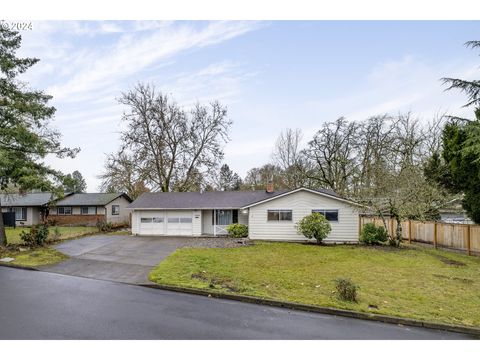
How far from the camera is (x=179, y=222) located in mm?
22047

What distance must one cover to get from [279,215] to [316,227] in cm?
277

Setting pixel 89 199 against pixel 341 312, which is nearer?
pixel 341 312

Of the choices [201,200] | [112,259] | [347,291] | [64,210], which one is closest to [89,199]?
[64,210]

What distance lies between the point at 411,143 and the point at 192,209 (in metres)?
21.1

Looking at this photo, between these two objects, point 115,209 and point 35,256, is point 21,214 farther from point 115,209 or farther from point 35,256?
point 35,256

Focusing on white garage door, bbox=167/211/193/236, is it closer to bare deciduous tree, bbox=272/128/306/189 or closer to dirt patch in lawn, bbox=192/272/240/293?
dirt patch in lawn, bbox=192/272/240/293

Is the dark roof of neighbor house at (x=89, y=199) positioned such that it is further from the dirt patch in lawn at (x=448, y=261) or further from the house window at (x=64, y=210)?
the dirt patch in lawn at (x=448, y=261)

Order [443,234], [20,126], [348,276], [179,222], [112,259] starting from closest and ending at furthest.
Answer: [348,276] → [112,259] → [20,126] → [443,234] → [179,222]

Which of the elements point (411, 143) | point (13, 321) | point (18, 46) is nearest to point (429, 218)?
point (411, 143)

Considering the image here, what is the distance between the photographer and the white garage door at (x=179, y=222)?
21919mm

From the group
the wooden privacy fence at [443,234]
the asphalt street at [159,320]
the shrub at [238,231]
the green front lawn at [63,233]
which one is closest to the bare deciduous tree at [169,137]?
the green front lawn at [63,233]

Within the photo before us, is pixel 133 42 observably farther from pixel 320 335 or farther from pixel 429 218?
pixel 429 218

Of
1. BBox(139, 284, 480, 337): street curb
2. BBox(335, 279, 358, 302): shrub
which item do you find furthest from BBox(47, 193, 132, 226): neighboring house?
BBox(335, 279, 358, 302): shrub

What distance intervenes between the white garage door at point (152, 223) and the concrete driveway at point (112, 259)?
4.33 meters
